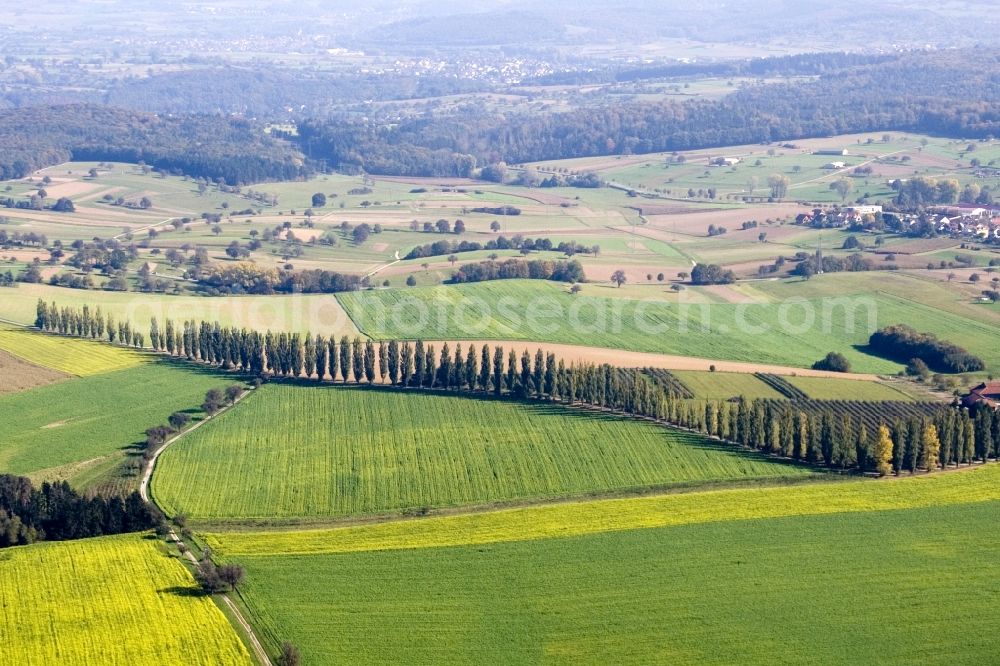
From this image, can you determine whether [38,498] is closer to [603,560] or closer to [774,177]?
[603,560]

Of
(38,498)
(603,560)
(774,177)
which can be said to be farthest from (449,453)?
(774,177)

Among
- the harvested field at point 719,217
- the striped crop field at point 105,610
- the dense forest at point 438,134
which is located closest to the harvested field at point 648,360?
the striped crop field at point 105,610

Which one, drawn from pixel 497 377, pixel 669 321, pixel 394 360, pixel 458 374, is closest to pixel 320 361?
pixel 394 360

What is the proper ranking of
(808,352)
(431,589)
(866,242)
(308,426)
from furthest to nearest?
(866,242)
(808,352)
(308,426)
(431,589)

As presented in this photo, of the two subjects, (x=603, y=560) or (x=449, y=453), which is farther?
(x=449, y=453)

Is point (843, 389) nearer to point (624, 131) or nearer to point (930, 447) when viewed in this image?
point (930, 447)

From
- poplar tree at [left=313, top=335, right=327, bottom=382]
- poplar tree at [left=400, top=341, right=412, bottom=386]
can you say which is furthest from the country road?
poplar tree at [left=400, top=341, right=412, bottom=386]

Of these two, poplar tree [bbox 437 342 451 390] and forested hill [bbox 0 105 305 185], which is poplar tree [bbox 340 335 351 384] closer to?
poplar tree [bbox 437 342 451 390]
